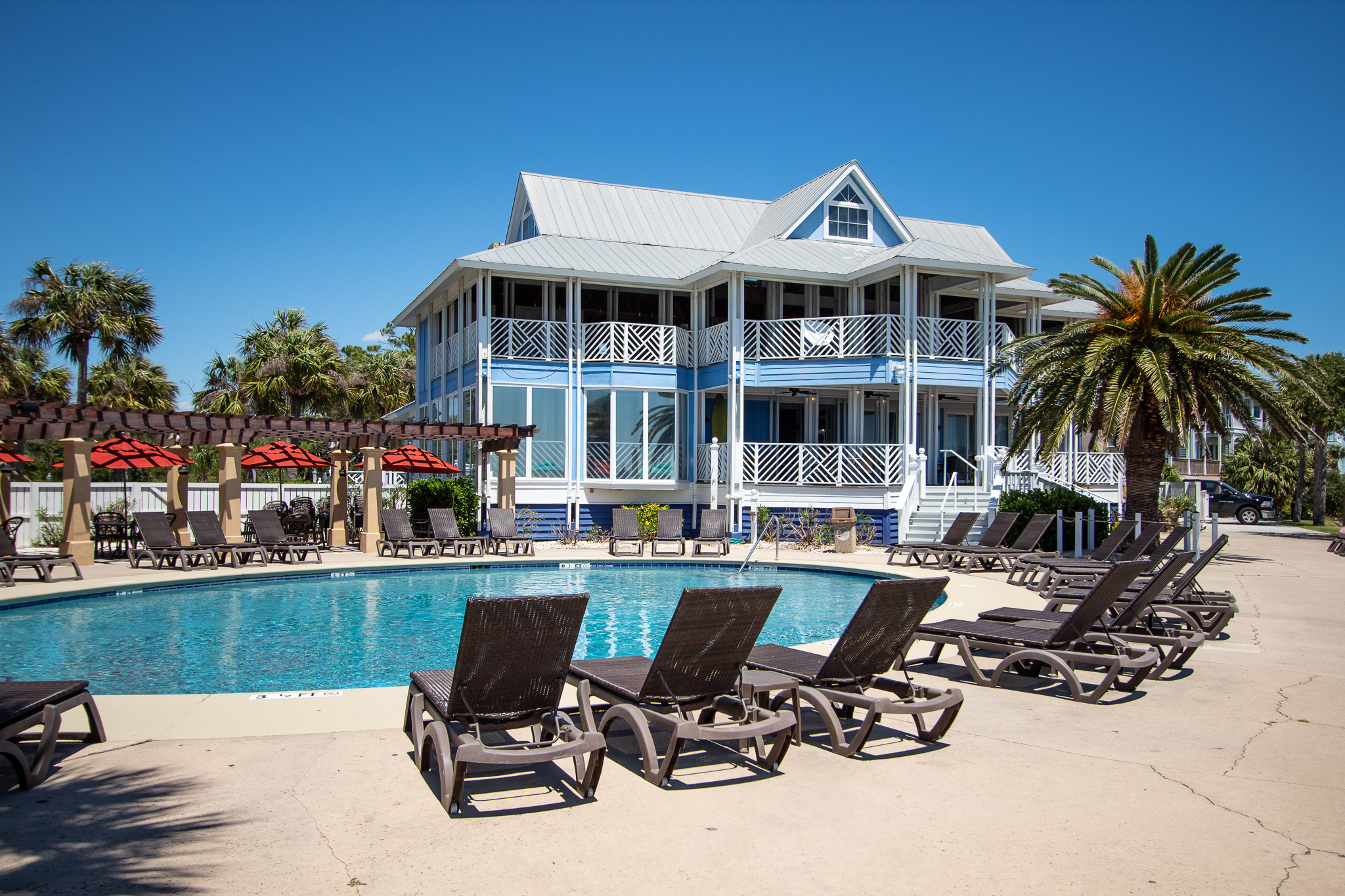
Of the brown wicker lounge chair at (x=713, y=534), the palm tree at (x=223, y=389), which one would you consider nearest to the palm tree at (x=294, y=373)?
the palm tree at (x=223, y=389)

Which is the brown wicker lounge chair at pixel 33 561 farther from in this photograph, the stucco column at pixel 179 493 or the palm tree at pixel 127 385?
the palm tree at pixel 127 385

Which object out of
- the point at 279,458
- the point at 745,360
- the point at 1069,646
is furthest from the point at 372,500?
the point at 1069,646

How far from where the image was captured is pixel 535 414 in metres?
23.4

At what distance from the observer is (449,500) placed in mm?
21297

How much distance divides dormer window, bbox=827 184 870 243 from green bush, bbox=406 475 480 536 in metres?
12.4

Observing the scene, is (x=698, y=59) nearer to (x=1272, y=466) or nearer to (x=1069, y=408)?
(x=1069, y=408)

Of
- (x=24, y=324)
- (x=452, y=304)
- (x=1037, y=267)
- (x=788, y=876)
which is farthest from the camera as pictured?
(x=24, y=324)

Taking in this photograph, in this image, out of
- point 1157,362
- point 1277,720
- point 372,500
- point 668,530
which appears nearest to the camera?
point 1277,720

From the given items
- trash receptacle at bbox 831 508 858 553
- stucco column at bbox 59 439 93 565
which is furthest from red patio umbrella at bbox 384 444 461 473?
trash receptacle at bbox 831 508 858 553

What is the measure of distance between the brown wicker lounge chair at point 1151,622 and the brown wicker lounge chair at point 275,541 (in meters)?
13.0

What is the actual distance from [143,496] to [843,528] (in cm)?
1685

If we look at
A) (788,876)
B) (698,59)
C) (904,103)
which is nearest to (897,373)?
(904,103)

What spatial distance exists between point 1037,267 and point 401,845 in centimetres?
2135

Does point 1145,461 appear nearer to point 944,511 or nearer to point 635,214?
point 944,511
